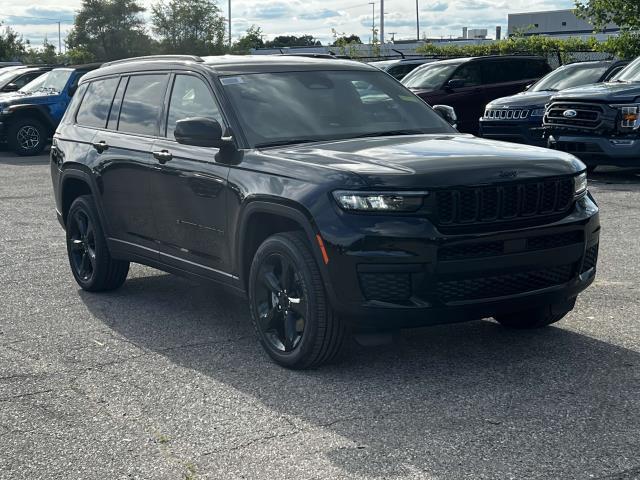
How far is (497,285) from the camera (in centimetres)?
530

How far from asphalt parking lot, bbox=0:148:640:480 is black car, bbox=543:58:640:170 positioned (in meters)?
6.80

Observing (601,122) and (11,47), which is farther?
(11,47)

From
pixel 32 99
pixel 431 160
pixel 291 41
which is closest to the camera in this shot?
pixel 431 160

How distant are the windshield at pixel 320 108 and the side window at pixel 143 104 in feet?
2.42

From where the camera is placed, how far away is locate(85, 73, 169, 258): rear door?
6.97 metres

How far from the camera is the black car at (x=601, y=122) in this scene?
13.9 metres

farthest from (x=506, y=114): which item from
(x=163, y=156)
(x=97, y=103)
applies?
(x=163, y=156)

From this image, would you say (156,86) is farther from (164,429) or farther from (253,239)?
(164,429)

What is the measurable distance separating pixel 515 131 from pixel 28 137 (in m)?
11.1

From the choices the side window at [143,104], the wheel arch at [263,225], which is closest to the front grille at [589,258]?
the wheel arch at [263,225]

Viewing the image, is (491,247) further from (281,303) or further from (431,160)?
(281,303)

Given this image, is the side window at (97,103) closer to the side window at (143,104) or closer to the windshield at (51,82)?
the side window at (143,104)

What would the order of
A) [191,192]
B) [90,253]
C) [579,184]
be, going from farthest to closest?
[90,253] < [191,192] < [579,184]

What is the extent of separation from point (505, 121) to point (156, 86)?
10791mm
